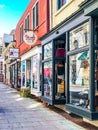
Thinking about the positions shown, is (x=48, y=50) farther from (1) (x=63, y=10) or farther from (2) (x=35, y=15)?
(2) (x=35, y=15)

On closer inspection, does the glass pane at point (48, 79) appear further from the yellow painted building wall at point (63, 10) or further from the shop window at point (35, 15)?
the shop window at point (35, 15)

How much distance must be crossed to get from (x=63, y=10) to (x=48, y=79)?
10.5ft

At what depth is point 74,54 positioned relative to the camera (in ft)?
35.3

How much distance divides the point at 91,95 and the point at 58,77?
16.4 feet

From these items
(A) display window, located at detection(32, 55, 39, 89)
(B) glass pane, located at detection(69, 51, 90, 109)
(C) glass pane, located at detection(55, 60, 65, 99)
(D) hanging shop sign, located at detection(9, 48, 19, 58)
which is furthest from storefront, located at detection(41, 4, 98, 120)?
(D) hanging shop sign, located at detection(9, 48, 19, 58)

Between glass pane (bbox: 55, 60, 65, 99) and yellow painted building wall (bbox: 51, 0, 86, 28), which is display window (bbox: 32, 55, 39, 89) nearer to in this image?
yellow painted building wall (bbox: 51, 0, 86, 28)

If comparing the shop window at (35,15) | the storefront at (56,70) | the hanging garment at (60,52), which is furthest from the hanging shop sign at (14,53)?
the hanging garment at (60,52)

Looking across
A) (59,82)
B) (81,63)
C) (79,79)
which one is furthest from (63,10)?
(79,79)

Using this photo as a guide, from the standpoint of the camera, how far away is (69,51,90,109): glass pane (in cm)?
973

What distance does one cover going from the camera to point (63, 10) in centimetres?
1388

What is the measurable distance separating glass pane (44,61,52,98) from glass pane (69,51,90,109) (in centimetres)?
316

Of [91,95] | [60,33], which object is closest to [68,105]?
[91,95]

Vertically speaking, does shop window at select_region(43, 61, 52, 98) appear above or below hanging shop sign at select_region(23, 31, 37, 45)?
below

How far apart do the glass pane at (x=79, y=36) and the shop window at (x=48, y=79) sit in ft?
10.7
